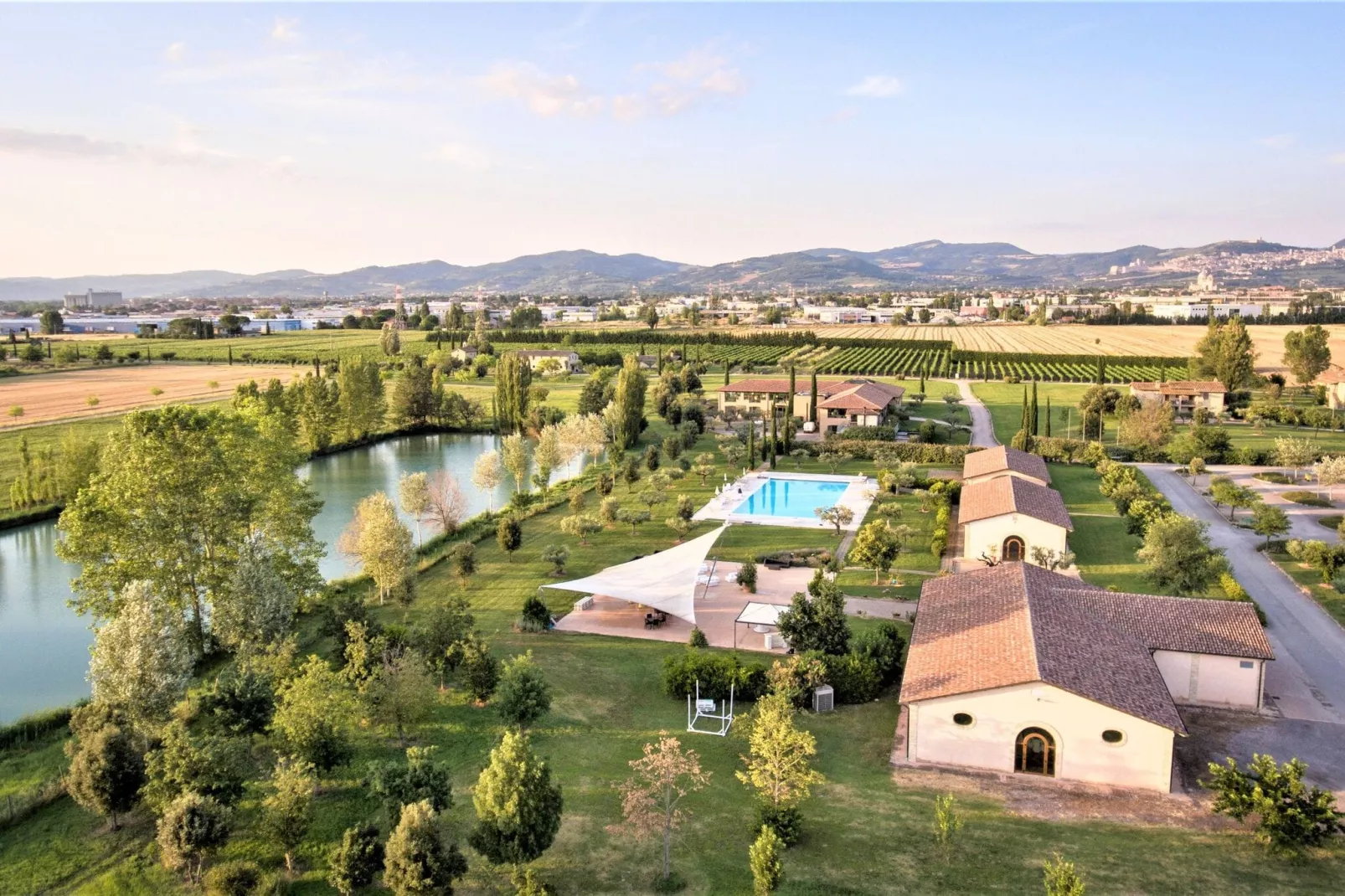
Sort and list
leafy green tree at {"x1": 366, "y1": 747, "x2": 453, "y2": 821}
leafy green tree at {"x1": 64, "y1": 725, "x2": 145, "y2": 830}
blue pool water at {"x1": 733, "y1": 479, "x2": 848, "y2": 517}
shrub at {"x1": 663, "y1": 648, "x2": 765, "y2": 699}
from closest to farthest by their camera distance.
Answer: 1. leafy green tree at {"x1": 366, "y1": 747, "x2": 453, "y2": 821}
2. leafy green tree at {"x1": 64, "y1": 725, "x2": 145, "y2": 830}
3. shrub at {"x1": 663, "y1": 648, "x2": 765, "y2": 699}
4. blue pool water at {"x1": 733, "y1": 479, "x2": 848, "y2": 517}

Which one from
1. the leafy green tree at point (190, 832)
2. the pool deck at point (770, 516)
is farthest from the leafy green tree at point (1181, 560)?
the leafy green tree at point (190, 832)

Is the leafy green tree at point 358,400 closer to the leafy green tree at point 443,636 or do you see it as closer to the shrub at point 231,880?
the leafy green tree at point 443,636

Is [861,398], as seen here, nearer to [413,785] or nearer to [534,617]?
[534,617]

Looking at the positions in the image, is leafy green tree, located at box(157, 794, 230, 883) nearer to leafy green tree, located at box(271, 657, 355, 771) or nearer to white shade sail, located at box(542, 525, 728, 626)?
leafy green tree, located at box(271, 657, 355, 771)

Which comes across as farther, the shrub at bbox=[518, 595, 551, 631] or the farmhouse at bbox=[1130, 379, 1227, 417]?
the farmhouse at bbox=[1130, 379, 1227, 417]

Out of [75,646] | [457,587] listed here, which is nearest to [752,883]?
[457,587]

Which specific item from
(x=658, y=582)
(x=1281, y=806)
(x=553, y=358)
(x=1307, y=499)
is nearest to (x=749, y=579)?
(x=658, y=582)

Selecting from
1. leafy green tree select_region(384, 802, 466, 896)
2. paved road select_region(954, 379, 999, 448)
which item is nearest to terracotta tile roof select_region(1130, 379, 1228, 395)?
paved road select_region(954, 379, 999, 448)
